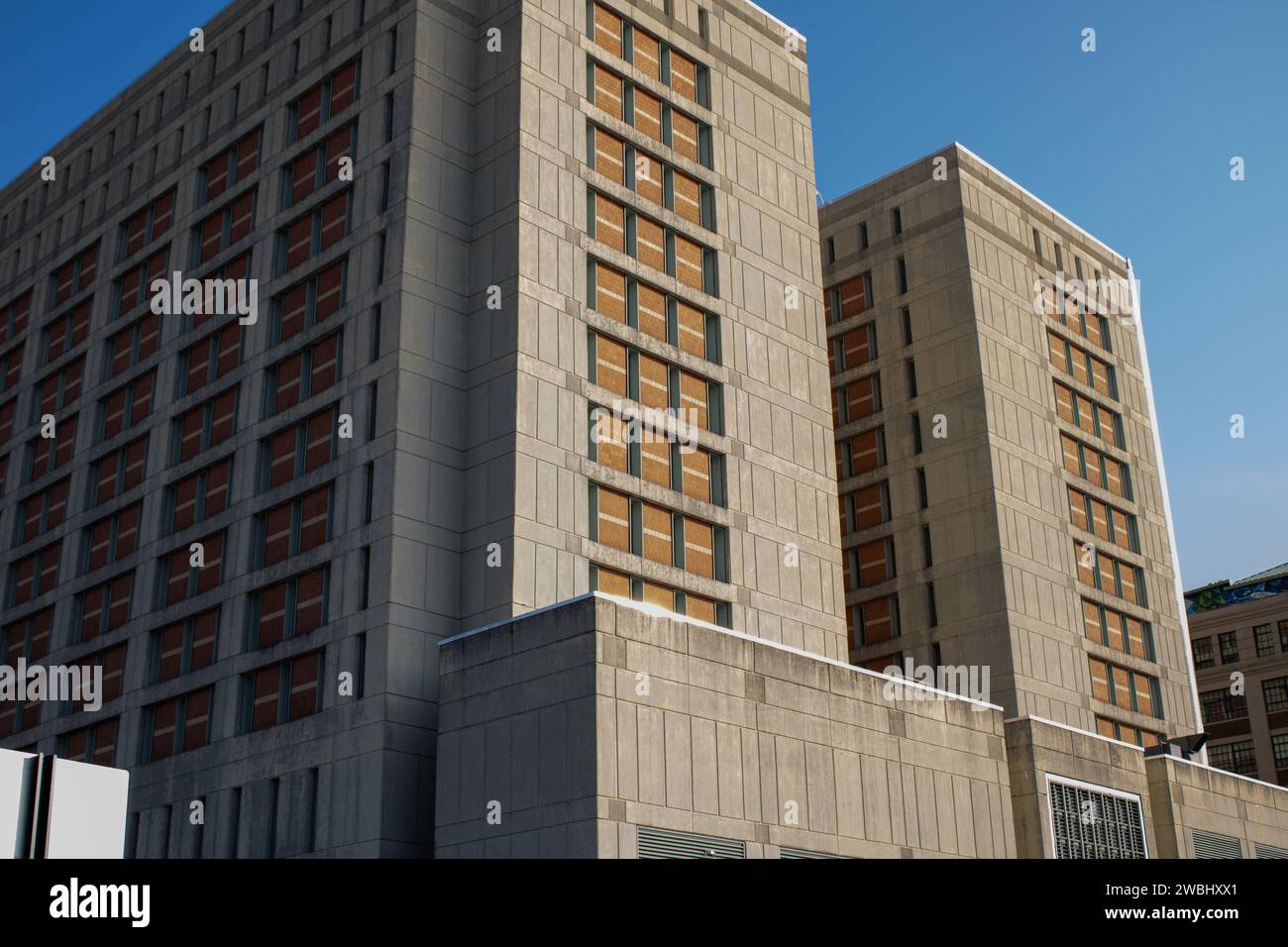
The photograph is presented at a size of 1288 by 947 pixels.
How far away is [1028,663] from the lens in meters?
62.5

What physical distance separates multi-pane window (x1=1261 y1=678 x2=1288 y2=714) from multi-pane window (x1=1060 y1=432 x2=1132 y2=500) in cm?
3989

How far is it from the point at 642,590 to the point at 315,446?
1236 centimetres

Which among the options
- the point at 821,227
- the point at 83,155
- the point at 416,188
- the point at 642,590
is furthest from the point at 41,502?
the point at 821,227

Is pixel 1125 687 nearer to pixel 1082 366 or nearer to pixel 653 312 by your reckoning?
pixel 1082 366

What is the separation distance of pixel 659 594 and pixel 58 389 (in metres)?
31.0

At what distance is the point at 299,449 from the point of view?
51656mm

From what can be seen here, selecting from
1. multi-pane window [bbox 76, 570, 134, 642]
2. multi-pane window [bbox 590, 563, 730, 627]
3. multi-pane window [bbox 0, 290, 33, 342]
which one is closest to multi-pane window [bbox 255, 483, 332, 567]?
multi-pane window [bbox 76, 570, 134, 642]

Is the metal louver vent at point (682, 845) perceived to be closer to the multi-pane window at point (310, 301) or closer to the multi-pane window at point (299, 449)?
the multi-pane window at point (299, 449)

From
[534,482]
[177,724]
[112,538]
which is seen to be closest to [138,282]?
[112,538]

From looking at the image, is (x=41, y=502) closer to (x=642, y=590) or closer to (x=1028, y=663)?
(x=642, y=590)

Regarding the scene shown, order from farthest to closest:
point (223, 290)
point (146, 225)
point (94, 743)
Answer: point (146, 225), point (223, 290), point (94, 743)

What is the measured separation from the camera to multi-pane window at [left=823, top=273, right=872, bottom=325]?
242 feet

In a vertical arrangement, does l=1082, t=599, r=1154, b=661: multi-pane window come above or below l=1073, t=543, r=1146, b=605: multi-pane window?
below

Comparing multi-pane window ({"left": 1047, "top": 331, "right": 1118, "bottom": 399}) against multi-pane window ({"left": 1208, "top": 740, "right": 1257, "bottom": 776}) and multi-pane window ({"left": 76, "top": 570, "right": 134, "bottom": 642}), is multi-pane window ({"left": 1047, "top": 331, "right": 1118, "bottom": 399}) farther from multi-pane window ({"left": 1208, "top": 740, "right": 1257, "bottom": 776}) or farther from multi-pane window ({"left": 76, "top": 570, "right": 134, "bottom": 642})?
multi-pane window ({"left": 76, "top": 570, "right": 134, "bottom": 642})
